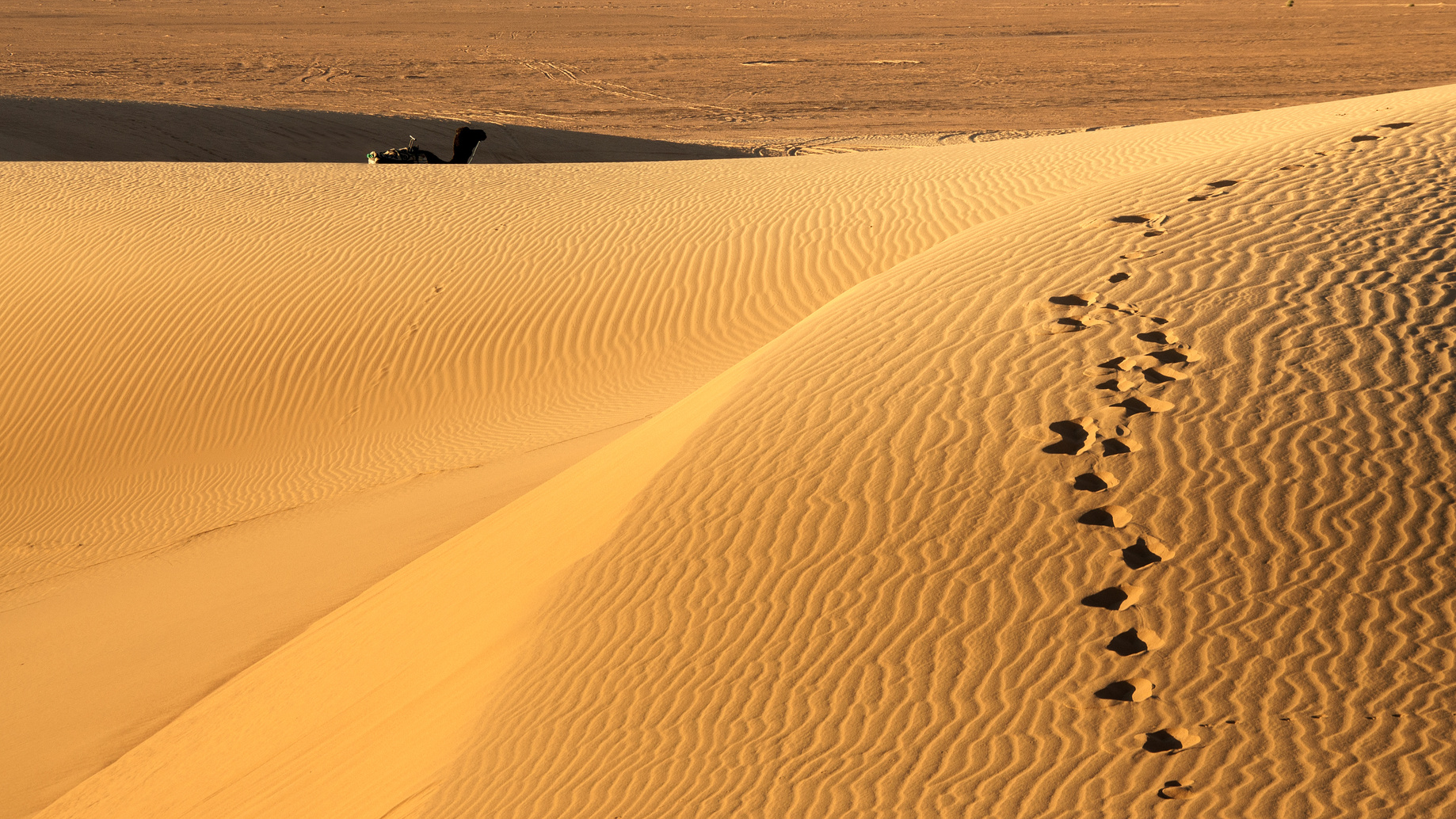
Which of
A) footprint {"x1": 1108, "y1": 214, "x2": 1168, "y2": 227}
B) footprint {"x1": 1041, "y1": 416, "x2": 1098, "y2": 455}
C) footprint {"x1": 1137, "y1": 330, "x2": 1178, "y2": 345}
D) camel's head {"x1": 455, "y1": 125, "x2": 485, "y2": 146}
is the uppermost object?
footprint {"x1": 1108, "y1": 214, "x2": 1168, "y2": 227}

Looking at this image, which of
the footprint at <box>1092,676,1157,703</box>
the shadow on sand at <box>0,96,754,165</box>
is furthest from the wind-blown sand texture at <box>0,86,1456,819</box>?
the shadow on sand at <box>0,96,754,165</box>

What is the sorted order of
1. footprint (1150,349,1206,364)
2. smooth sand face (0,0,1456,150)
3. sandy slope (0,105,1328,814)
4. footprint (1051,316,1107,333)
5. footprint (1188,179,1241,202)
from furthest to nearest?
smooth sand face (0,0,1456,150), footprint (1188,179,1241,202), sandy slope (0,105,1328,814), footprint (1051,316,1107,333), footprint (1150,349,1206,364)

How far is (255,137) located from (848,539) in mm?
20376

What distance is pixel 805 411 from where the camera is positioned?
6266 millimetres

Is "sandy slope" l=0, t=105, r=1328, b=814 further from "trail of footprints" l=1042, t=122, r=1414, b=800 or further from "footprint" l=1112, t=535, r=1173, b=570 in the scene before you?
"footprint" l=1112, t=535, r=1173, b=570

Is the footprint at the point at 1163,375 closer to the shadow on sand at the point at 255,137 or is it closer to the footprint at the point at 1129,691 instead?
the footprint at the point at 1129,691

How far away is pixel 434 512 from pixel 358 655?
2.51m

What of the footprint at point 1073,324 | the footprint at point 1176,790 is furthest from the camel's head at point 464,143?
the footprint at point 1176,790

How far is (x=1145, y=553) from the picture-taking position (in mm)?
4684

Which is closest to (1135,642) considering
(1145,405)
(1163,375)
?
(1145,405)

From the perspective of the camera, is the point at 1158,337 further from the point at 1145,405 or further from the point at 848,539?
the point at 848,539

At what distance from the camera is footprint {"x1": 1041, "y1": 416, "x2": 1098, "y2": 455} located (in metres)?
5.28

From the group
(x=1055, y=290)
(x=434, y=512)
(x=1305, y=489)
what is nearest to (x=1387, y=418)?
(x=1305, y=489)

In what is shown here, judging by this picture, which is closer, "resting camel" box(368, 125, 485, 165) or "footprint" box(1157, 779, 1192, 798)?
"footprint" box(1157, 779, 1192, 798)
